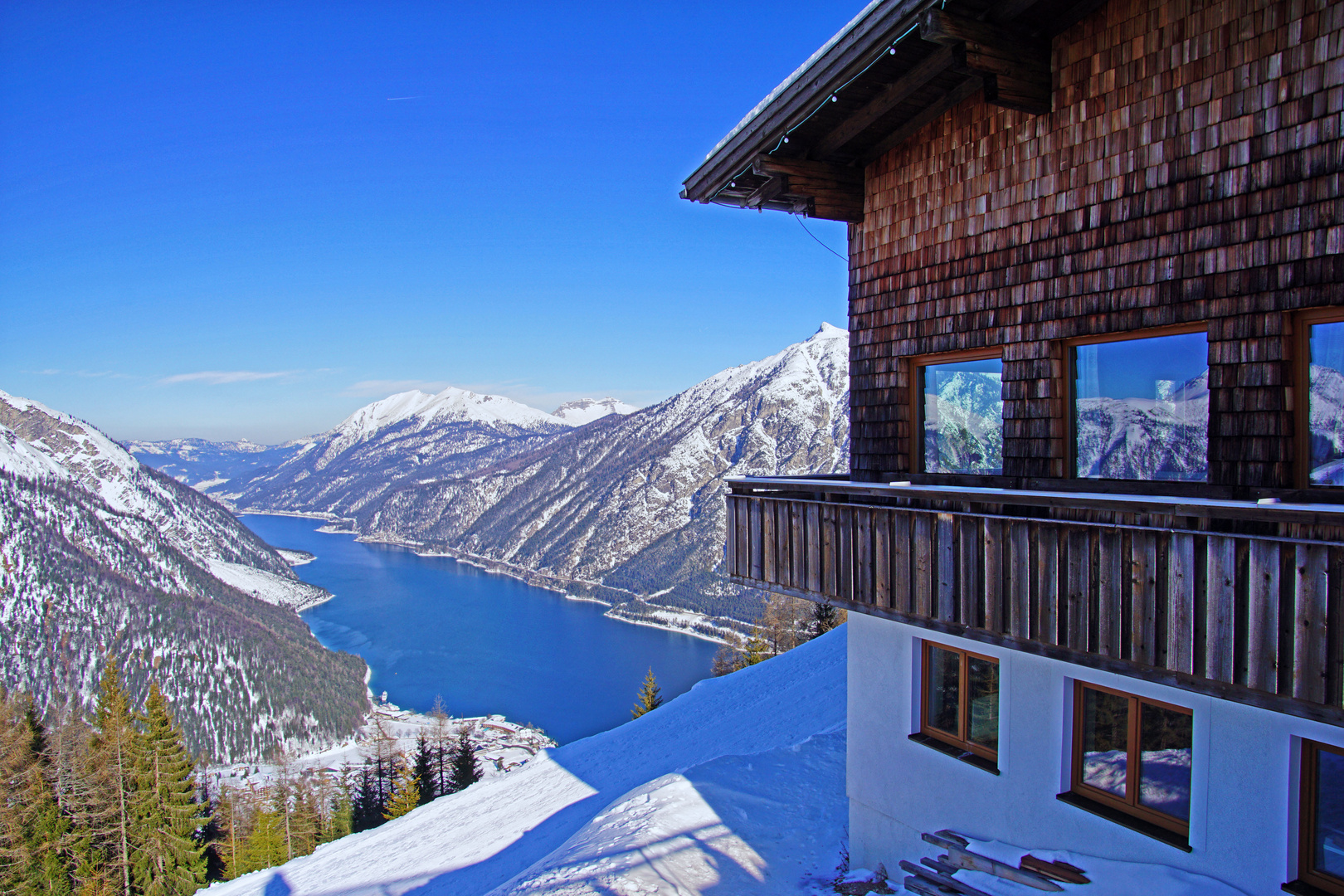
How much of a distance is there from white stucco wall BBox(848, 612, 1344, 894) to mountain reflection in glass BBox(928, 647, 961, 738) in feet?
0.52

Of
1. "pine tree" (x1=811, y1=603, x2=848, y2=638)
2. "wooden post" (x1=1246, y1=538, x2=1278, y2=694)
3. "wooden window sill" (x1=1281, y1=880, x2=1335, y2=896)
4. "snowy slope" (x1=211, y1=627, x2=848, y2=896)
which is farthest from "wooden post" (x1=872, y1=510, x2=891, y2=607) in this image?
"pine tree" (x1=811, y1=603, x2=848, y2=638)

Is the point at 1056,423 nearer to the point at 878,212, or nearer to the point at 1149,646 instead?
the point at 1149,646

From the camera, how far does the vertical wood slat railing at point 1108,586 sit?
3.52 metres

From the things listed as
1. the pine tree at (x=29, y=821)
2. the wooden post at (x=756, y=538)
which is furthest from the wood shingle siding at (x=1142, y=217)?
the pine tree at (x=29, y=821)

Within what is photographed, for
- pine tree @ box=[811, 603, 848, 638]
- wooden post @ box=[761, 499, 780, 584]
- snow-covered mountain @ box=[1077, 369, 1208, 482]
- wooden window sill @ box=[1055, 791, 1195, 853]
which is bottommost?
pine tree @ box=[811, 603, 848, 638]

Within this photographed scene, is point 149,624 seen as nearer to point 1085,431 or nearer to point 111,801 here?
point 111,801

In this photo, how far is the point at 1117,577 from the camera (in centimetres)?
429

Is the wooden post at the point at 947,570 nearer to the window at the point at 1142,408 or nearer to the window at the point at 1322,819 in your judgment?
the window at the point at 1142,408

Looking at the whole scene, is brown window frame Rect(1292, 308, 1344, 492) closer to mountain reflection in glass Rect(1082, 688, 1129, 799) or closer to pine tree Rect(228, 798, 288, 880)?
mountain reflection in glass Rect(1082, 688, 1129, 799)

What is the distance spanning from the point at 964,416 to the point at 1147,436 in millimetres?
1582

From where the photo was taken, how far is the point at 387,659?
113m

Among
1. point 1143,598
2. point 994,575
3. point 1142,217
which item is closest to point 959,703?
point 994,575

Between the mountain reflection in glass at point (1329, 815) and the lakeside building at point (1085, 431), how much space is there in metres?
0.01

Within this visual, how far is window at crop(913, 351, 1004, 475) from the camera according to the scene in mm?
6168
